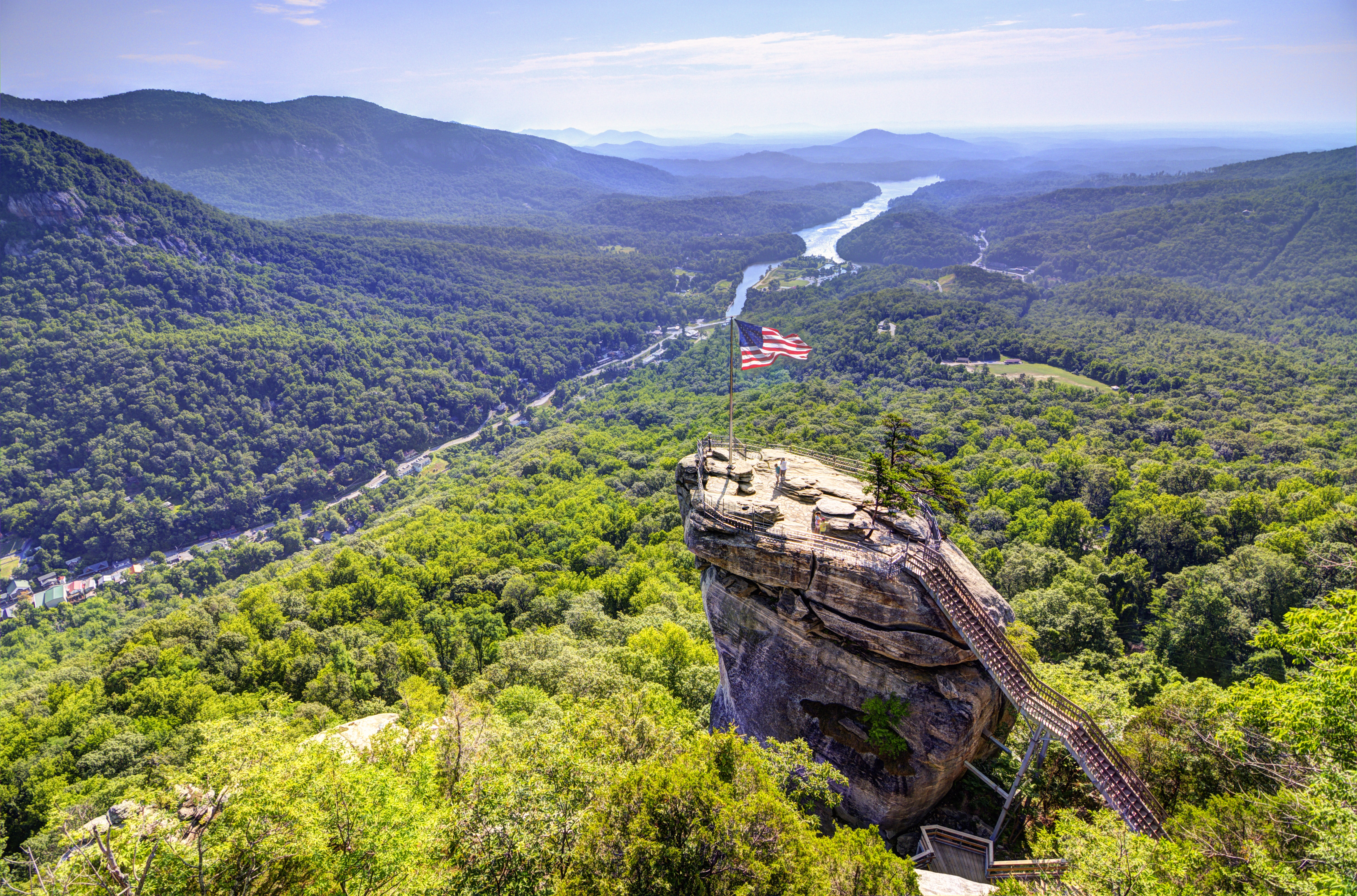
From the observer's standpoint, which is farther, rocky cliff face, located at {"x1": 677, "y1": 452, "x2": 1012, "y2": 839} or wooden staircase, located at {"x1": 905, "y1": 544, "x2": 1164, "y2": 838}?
rocky cliff face, located at {"x1": 677, "y1": 452, "x2": 1012, "y2": 839}

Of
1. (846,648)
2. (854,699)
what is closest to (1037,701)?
(854,699)

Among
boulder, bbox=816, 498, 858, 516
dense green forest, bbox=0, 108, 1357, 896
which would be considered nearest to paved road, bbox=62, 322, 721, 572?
dense green forest, bbox=0, 108, 1357, 896

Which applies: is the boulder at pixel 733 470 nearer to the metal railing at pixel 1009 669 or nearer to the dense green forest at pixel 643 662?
the metal railing at pixel 1009 669

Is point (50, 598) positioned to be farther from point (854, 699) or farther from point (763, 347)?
point (854, 699)

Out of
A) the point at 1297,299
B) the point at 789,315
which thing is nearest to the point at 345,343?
the point at 789,315

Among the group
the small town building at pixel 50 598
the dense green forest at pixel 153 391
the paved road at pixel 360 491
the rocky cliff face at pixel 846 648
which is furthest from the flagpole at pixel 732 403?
the dense green forest at pixel 153 391

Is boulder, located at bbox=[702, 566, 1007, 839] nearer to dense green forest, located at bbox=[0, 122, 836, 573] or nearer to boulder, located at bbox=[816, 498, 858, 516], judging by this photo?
boulder, located at bbox=[816, 498, 858, 516]
